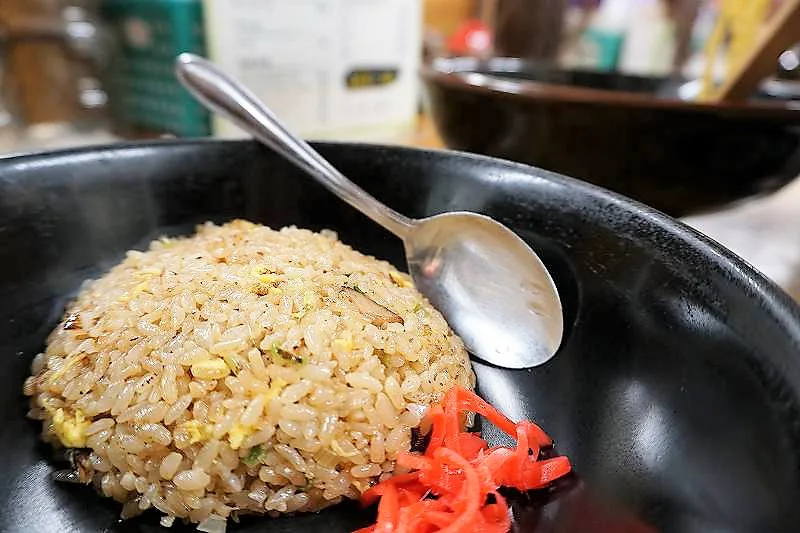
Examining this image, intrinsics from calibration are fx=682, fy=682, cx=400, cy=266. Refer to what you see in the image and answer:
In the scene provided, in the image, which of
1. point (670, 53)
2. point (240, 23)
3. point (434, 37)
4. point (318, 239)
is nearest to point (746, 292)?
point (318, 239)

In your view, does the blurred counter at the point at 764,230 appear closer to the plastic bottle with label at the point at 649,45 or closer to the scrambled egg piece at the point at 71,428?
the scrambled egg piece at the point at 71,428

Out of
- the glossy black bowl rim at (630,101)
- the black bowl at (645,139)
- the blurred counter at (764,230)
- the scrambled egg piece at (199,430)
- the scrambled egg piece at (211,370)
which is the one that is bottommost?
the blurred counter at (764,230)

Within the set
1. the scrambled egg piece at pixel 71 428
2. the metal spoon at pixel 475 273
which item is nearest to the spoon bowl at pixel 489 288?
the metal spoon at pixel 475 273

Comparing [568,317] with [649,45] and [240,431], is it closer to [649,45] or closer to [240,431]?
[240,431]

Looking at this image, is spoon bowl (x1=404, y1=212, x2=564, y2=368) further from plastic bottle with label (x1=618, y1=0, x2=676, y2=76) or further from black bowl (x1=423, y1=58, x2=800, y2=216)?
plastic bottle with label (x1=618, y1=0, x2=676, y2=76)

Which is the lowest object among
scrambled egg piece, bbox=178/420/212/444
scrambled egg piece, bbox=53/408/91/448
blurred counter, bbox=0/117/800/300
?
blurred counter, bbox=0/117/800/300

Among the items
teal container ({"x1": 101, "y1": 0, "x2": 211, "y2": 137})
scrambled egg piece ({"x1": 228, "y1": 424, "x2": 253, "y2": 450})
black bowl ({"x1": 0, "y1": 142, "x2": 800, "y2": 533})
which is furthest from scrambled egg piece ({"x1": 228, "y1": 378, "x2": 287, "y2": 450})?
teal container ({"x1": 101, "y1": 0, "x2": 211, "y2": 137})
